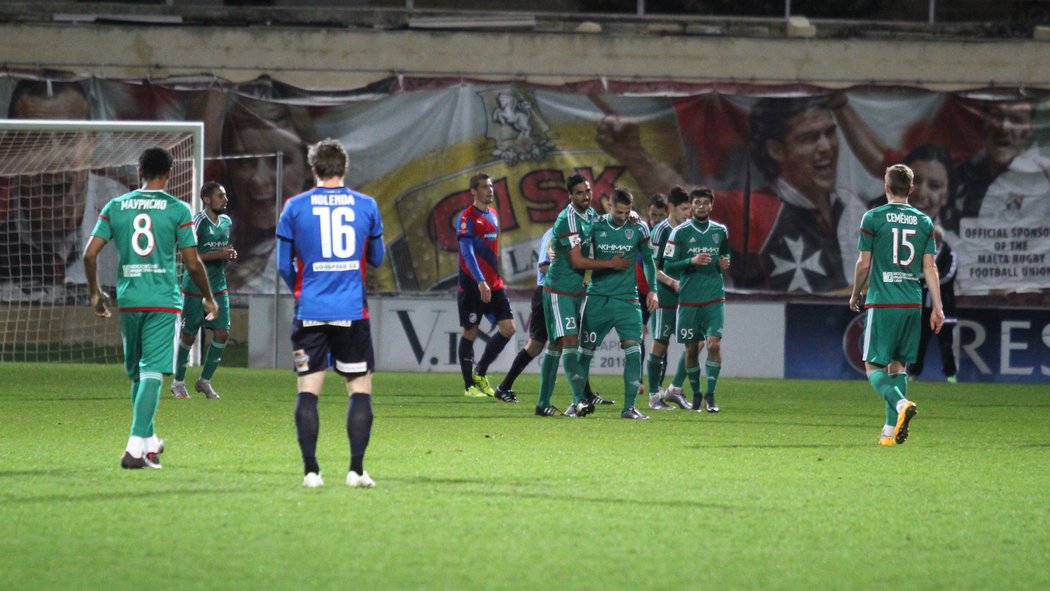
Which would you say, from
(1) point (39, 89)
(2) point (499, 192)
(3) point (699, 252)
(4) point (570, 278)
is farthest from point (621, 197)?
(1) point (39, 89)

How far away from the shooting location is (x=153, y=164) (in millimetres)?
8430

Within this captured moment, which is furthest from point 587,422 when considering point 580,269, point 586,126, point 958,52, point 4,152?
point 958,52

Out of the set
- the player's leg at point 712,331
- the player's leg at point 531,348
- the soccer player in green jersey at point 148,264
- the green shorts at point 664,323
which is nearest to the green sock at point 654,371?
the green shorts at point 664,323

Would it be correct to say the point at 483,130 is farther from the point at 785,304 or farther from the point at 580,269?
the point at 580,269

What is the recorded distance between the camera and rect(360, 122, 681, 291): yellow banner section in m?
22.1

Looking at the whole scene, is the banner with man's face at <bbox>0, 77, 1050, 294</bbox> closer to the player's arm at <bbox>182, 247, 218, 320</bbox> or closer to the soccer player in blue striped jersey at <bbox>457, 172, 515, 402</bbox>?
the soccer player in blue striped jersey at <bbox>457, 172, 515, 402</bbox>

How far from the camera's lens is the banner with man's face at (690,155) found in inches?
878

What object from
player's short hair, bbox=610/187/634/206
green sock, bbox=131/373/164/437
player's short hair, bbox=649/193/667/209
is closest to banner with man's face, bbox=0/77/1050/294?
player's short hair, bbox=649/193/667/209

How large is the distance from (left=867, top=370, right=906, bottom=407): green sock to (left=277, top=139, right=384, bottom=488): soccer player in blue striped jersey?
437 cm

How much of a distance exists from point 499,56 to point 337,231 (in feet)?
57.9

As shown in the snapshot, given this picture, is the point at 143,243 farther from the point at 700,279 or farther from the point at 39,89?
the point at 39,89

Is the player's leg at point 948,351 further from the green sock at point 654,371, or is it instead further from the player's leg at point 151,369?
the player's leg at point 151,369

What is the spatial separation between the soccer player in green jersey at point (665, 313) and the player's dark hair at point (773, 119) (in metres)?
8.26

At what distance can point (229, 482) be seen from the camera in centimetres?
782
